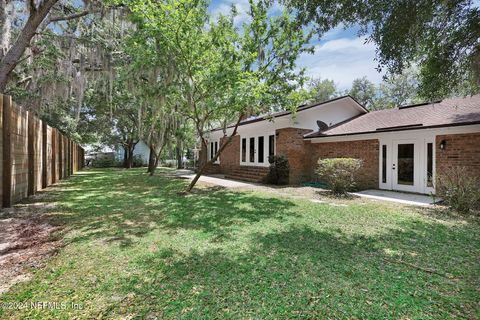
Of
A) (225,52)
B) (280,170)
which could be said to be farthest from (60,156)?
(280,170)

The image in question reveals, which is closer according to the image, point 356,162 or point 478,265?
point 478,265

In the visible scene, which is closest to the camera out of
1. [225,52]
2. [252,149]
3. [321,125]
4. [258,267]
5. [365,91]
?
[258,267]

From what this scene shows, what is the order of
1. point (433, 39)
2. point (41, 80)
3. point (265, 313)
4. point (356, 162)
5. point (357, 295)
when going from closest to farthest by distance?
point (265, 313)
point (357, 295)
point (433, 39)
point (356, 162)
point (41, 80)

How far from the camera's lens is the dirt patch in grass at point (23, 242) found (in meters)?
3.13

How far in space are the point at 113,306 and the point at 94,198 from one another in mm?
6644

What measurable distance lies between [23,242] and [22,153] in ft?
12.2

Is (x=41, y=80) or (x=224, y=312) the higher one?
(x=41, y=80)

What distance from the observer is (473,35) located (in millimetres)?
4223

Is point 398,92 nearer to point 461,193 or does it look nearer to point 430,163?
point 430,163

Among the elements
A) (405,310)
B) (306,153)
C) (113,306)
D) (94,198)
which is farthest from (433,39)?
(94,198)

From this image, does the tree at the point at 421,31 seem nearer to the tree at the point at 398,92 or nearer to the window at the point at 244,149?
the window at the point at 244,149

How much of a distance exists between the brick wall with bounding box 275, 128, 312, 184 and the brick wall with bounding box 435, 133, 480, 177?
562 cm

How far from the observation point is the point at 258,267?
Result: 336 cm

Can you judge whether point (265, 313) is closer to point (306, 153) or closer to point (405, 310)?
point (405, 310)
